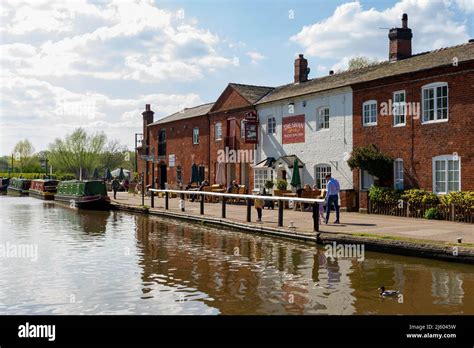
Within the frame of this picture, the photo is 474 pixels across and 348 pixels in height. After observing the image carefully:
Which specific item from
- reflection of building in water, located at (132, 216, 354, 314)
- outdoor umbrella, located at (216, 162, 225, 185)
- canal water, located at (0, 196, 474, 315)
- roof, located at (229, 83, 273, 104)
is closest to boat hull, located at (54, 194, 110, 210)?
outdoor umbrella, located at (216, 162, 225, 185)

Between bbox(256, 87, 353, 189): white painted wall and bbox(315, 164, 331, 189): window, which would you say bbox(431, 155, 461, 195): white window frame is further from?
bbox(315, 164, 331, 189): window

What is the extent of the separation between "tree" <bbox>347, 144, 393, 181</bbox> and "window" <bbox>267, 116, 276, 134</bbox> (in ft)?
24.2

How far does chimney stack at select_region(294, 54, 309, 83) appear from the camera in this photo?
1107 inches

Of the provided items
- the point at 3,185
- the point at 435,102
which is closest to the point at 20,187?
the point at 3,185

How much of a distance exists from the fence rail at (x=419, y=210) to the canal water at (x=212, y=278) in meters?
5.80

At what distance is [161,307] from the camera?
786cm

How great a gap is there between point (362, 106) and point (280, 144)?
6.02m

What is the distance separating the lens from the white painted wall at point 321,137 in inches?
880

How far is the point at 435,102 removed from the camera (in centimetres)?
1855

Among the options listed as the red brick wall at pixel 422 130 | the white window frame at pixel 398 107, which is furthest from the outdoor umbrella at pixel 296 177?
the white window frame at pixel 398 107

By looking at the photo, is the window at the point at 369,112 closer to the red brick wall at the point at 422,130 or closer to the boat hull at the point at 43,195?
the red brick wall at the point at 422,130

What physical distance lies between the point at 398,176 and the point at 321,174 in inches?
179

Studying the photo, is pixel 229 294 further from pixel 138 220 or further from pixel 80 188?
pixel 80 188
